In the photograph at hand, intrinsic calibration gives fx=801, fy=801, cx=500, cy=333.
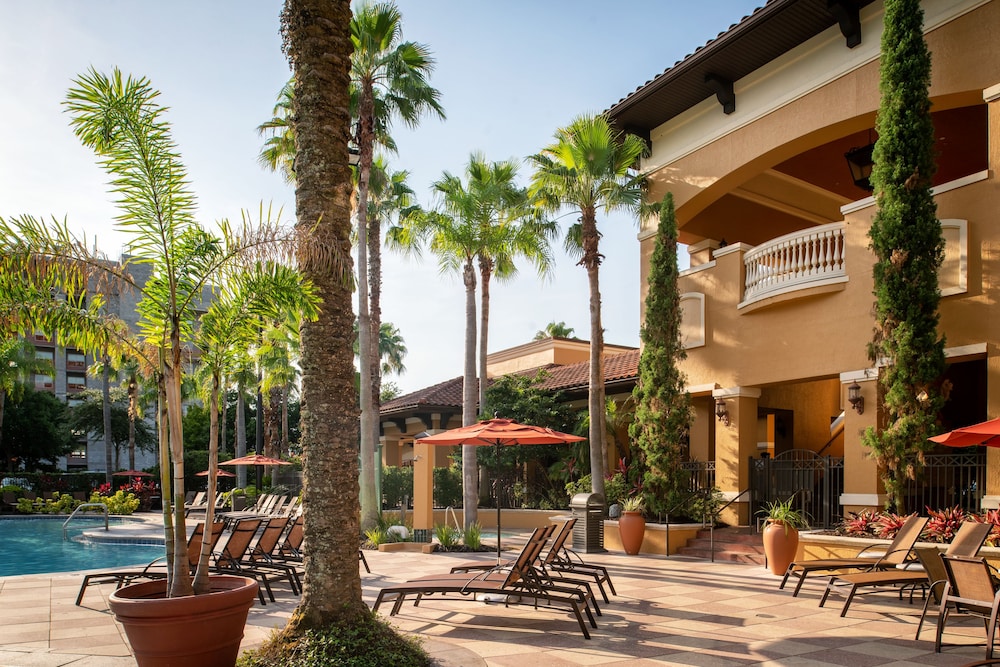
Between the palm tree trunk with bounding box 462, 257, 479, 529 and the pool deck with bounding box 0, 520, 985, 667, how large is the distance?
7.28 meters

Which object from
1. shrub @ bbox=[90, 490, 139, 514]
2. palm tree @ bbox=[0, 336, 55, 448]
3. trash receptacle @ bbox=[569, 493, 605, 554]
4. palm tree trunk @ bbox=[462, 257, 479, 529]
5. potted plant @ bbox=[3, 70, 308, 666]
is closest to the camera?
potted plant @ bbox=[3, 70, 308, 666]

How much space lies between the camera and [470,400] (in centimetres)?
1970

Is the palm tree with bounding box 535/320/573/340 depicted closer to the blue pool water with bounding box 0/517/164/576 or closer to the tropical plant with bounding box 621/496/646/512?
the blue pool water with bounding box 0/517/164/576

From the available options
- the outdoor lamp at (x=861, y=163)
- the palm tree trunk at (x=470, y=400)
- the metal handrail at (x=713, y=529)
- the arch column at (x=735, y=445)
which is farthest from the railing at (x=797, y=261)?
the palm tree trunk at (x=470, y=400)

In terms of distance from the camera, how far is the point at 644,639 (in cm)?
764

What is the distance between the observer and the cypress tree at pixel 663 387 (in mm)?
16000

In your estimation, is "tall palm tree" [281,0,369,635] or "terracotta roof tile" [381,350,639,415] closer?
"tall palm tree" [281,0,369,635]

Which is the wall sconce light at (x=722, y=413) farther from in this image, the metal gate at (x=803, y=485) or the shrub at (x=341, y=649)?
the shrub at (x=341, y=649)

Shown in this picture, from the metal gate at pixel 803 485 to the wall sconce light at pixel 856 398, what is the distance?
0.98 metres

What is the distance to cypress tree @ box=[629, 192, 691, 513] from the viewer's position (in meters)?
16.0

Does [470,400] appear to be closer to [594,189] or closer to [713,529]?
[594,189]

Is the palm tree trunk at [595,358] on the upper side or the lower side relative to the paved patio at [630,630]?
upper

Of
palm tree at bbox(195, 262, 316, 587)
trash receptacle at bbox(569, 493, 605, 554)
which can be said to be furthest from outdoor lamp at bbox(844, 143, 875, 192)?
palm tree at bbox(195, 262, 316, 587)

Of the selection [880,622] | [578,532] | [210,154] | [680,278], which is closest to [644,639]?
[880,622]
